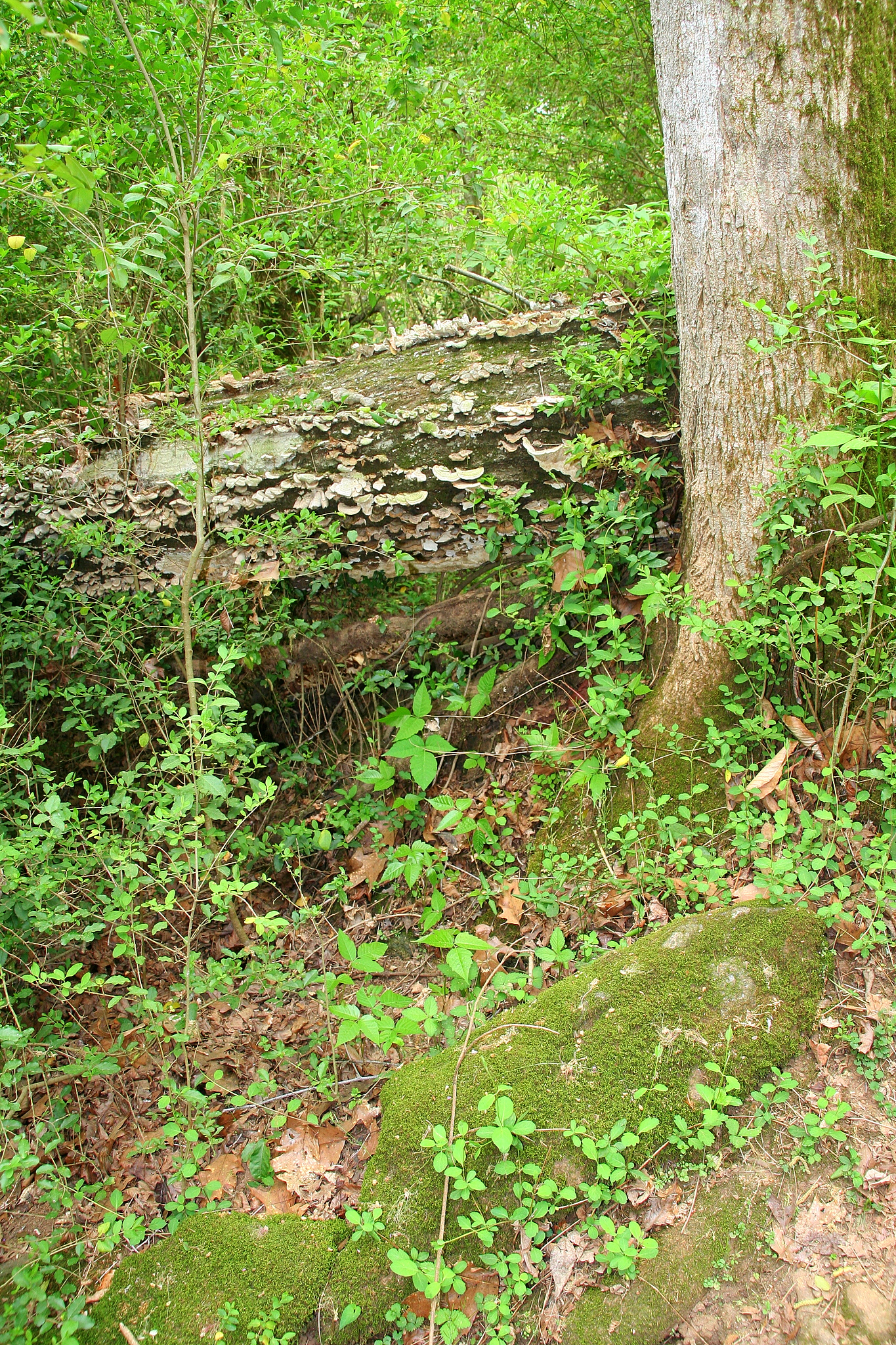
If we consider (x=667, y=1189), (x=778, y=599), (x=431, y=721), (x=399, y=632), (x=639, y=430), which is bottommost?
(x=667, y=1189)

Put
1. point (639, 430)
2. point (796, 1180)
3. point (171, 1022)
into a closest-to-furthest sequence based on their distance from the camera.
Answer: point (796, 1180), point (171, 1022), point (639, 430)

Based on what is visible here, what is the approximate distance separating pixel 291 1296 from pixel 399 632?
9.36 ft

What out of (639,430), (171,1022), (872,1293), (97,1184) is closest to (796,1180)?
(872,1293)

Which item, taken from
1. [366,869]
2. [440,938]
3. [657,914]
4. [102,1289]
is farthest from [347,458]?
[102,1289]

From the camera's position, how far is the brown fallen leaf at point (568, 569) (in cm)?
314

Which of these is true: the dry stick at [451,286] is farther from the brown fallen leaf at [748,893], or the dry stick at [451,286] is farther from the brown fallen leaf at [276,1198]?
the brown fallen leaf at [276,1198]

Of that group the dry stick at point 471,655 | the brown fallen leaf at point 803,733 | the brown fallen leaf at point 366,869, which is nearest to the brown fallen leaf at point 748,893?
the brown fallen leaf at point 803,733

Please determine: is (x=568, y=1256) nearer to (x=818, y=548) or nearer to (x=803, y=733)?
(x=803, y=733)

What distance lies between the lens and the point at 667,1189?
1.82 meters

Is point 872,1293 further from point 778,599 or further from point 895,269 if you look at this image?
point 895,269

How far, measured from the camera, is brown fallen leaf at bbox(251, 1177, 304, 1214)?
7.36 ft

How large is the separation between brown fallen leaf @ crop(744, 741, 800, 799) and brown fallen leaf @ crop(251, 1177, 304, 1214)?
1973mm

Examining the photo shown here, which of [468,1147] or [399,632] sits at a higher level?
[399,632]

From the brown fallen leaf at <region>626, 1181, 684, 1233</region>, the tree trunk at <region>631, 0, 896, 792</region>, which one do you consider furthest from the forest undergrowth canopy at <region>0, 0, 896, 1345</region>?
the tree trunk at <region>631, 0, 896, 792</region>
